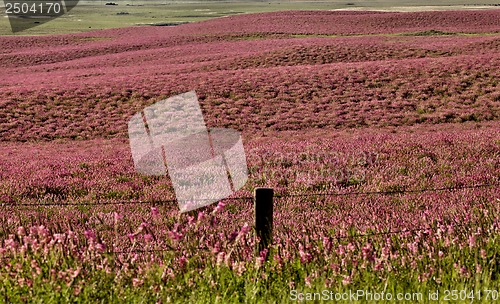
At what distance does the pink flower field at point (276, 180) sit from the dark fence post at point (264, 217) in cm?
20

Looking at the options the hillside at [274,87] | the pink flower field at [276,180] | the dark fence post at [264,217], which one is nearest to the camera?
the pink flower field at [276,180]

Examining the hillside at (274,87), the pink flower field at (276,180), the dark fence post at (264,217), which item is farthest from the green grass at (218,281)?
the hillside at (274,87)

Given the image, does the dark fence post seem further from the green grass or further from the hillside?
the hillside

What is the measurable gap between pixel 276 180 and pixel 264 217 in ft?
23.2

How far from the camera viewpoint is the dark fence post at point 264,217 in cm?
662

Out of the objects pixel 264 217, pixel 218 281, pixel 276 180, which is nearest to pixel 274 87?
pixel 276 180

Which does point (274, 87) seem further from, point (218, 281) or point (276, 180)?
point (218, 281)

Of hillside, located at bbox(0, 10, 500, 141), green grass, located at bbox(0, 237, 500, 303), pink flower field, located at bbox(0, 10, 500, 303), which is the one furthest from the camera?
hillside, located at bbox(0, 10, 500, 141)

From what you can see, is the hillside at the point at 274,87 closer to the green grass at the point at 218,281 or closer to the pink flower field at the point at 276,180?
the pink flower field at the point at 276,180

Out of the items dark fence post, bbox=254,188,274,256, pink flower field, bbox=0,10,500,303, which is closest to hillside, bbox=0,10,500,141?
pink flower field, bbox=0,10,500,303

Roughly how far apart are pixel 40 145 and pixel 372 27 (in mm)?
49947

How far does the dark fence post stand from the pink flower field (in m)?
0.20

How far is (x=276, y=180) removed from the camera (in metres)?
13.7

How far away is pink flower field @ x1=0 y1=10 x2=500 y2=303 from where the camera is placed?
558 cm
